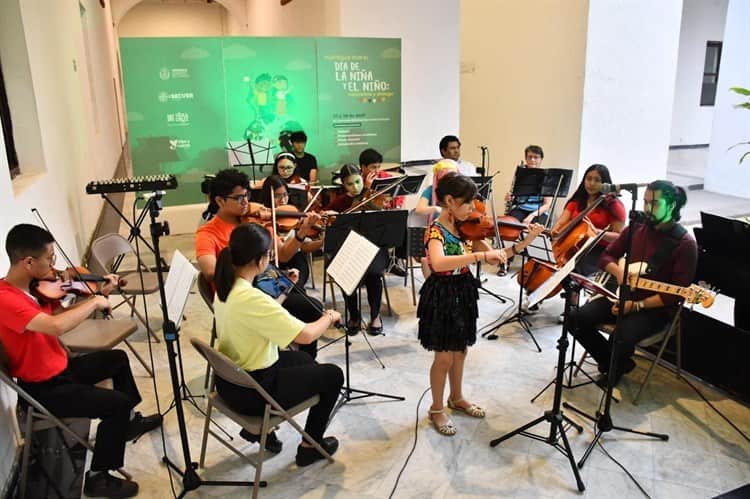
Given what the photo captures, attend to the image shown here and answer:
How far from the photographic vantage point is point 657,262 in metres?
3.09

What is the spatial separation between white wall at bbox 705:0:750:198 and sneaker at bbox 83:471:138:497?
851 cm

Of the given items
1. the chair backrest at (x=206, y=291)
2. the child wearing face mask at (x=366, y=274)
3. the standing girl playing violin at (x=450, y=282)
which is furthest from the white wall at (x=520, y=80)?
the chair backrest at (x=206, y=291)

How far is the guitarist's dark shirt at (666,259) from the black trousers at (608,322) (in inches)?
4.2

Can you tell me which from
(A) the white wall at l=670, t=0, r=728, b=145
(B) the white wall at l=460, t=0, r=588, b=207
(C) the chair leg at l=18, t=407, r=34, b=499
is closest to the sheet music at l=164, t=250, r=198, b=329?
(C) the chair leg at l=18, t=407, r=34, b=499

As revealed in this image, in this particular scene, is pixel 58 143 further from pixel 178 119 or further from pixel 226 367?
pixel 226 367

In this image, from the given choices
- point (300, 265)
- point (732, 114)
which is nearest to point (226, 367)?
point (300, 265)

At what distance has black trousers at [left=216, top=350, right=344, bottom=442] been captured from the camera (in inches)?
92.2

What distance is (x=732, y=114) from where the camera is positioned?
8.34 m

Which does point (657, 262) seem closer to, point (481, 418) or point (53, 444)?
point (481, 418)

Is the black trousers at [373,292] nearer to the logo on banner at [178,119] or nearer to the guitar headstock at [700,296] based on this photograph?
the guitar headstock at [700,296]

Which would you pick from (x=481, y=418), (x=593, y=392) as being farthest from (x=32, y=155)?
(x=593, y=392)

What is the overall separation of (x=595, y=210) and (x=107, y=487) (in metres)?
3.29

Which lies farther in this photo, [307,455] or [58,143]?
[58,143]

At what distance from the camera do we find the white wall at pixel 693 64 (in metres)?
11.6
